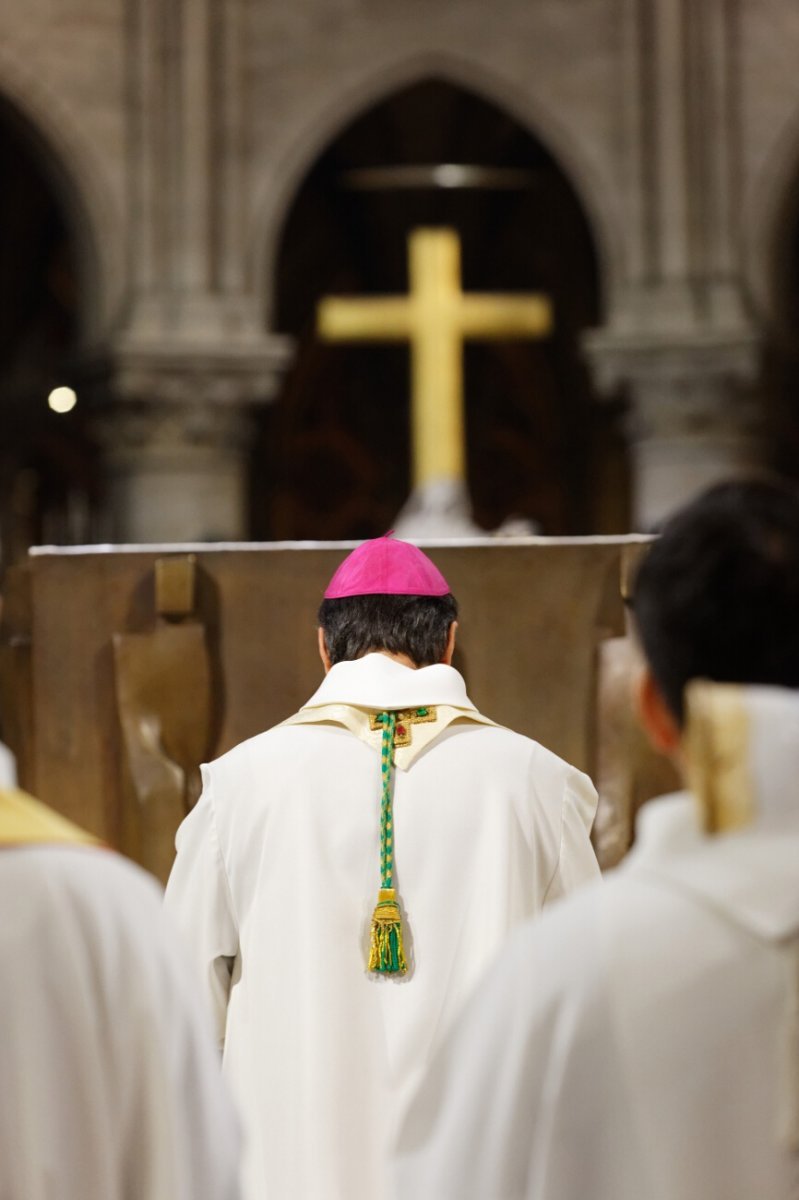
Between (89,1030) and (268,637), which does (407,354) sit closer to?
(268,637)

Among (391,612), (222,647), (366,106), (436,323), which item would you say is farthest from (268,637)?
(366,106)

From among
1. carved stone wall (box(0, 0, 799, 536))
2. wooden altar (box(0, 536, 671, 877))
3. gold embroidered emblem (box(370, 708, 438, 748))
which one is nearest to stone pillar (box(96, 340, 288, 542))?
carved stone wall (box(0, 0, 799, 536))

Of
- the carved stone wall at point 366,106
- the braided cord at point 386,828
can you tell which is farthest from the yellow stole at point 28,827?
the carved stone wall at point 366,106

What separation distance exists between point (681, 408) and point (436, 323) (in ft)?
6.85

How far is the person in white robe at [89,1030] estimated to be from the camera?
155 centimetres

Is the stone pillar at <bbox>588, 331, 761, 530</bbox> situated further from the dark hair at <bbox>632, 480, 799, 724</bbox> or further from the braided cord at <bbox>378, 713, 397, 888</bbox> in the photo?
the dark hair at <bbox>632, 480, 799, 724</bbox>

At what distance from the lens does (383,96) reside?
11.8m

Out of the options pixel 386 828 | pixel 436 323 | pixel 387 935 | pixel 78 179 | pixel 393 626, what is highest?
pixel 78 179

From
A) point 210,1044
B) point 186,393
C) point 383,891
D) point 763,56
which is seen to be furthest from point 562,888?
point 763,56

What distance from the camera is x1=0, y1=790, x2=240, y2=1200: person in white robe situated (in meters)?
1.55

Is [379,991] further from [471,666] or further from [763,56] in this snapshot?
[763,56]

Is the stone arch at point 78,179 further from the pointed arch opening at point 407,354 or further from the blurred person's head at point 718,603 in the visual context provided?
the blurred person's head at point 718,603

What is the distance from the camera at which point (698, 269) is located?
11.3 metres

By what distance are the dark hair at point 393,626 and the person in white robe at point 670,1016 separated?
1359 millimetres
